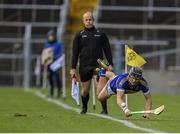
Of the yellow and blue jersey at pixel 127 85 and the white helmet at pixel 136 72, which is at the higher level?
the white helmet at pixel 136 72

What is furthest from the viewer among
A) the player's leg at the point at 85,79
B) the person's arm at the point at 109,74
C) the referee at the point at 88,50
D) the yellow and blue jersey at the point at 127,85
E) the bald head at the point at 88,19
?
the player's leg at the point at 85,79

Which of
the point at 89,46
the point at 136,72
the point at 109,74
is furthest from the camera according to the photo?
the point at 89,46

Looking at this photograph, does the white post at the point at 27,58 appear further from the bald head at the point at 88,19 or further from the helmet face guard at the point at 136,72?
the helmet face guard at the point at 136,72

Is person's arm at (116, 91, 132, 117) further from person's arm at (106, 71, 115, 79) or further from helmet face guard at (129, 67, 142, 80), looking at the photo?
person's arm at (106, 71, 115, 79)

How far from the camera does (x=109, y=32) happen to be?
4047 centimetres

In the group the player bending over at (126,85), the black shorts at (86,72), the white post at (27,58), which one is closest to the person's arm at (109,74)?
the player bending over at (126,85)

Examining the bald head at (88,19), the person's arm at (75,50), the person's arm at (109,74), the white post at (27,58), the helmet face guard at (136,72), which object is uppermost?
the bald head at (88,19)

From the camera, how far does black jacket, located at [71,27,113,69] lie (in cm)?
1681

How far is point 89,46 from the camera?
55.3 feet

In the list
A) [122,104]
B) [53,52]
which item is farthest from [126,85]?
[53,52]

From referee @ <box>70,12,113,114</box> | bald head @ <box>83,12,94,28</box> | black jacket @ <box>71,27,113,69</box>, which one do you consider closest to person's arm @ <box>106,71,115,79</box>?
referee @ <box>70,12,113,114</box>

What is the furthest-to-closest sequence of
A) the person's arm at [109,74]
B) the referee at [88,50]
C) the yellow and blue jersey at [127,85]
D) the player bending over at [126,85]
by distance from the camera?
the referee at [88,50] < the person's arm at [109,74] < the yellow and blue jersey at [127,85] < the player bending over at [126,85]

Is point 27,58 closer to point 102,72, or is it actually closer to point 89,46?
point 89,46

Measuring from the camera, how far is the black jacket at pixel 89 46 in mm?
16812
